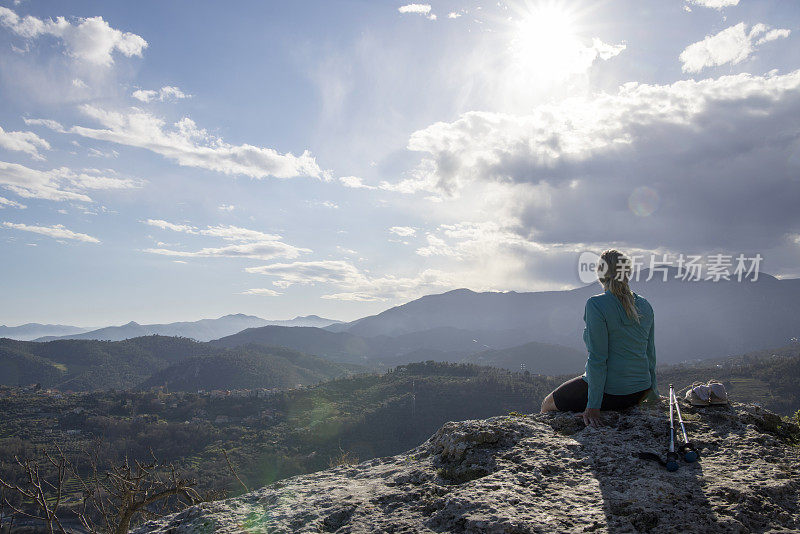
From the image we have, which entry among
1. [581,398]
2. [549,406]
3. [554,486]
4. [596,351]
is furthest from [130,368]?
[554,486]

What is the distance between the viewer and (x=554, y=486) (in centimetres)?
304

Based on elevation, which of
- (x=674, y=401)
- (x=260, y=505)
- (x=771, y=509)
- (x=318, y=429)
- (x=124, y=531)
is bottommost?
(x=318, y=429)

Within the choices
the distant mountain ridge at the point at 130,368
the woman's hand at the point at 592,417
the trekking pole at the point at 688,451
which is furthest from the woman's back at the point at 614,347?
the distant mountain ridge at the point at 130,368

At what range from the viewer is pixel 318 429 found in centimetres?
8644

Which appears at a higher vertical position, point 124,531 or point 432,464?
point 432,464

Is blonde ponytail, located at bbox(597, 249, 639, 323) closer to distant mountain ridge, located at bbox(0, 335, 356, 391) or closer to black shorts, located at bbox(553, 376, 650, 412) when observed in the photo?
black shorts, located at bbox(553, 376, 650, 412)

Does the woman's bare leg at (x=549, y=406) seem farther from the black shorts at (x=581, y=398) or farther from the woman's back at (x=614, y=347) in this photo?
the woman's back at (x=614, y=347)

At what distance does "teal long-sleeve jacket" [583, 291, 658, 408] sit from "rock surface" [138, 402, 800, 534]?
1.06ft

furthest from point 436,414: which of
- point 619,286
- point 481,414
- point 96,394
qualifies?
point 619,286

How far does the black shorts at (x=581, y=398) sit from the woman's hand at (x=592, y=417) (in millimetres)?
261

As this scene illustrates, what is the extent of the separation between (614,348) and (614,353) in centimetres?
6

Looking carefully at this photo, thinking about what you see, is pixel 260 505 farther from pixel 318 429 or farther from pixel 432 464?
pixel 318 429

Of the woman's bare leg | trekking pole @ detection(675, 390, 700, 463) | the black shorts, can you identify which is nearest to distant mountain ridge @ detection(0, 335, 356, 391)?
the woman's bare leg

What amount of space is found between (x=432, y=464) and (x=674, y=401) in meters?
2.58
